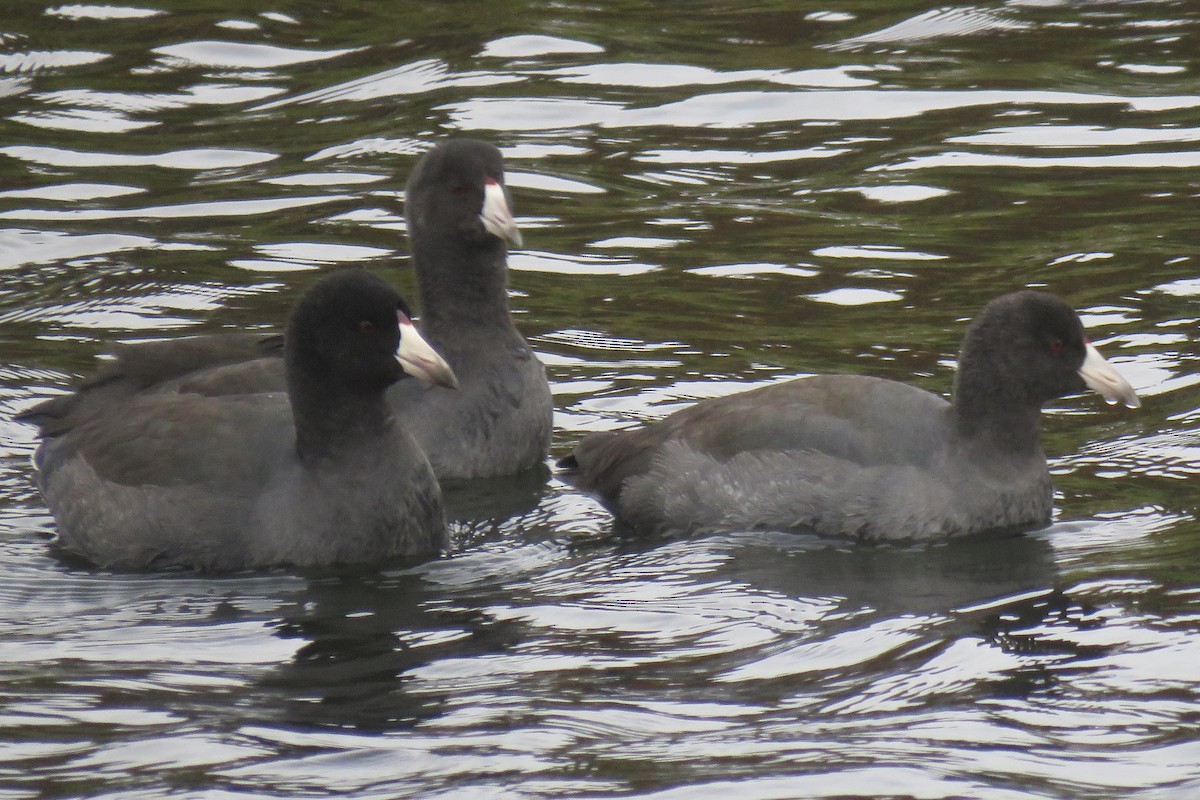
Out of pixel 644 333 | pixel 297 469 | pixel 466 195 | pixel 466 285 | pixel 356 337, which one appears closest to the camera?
pixel 356 337

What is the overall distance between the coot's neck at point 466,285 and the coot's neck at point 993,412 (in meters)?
2.17

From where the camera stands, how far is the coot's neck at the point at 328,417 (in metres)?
7.23

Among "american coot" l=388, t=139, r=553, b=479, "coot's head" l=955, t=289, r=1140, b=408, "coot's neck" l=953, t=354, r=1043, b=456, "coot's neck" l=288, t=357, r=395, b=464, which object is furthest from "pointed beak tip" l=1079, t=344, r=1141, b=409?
"coot's neck" l=288, t=357, r=395, b=464

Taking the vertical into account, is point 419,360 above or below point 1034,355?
above

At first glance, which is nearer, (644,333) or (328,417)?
(328,417)

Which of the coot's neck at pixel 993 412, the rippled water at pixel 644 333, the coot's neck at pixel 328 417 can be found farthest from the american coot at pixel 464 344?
the coot's neck at pixel 993 412

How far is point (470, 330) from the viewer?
8648mm

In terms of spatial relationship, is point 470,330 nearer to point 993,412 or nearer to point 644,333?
point 644,333

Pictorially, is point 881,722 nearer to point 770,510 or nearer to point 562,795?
point 562,795

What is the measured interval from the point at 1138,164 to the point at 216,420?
6.71 meters

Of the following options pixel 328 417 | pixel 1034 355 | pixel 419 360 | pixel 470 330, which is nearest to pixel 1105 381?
pixel 1034 355

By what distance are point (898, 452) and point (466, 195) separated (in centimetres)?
233

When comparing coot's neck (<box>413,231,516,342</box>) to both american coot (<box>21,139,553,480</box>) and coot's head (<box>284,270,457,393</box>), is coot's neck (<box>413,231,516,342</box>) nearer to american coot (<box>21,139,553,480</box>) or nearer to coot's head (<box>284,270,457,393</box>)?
american coot (<box>21,139,553,480</box>)

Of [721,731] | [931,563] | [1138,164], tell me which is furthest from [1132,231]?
[721,731]
